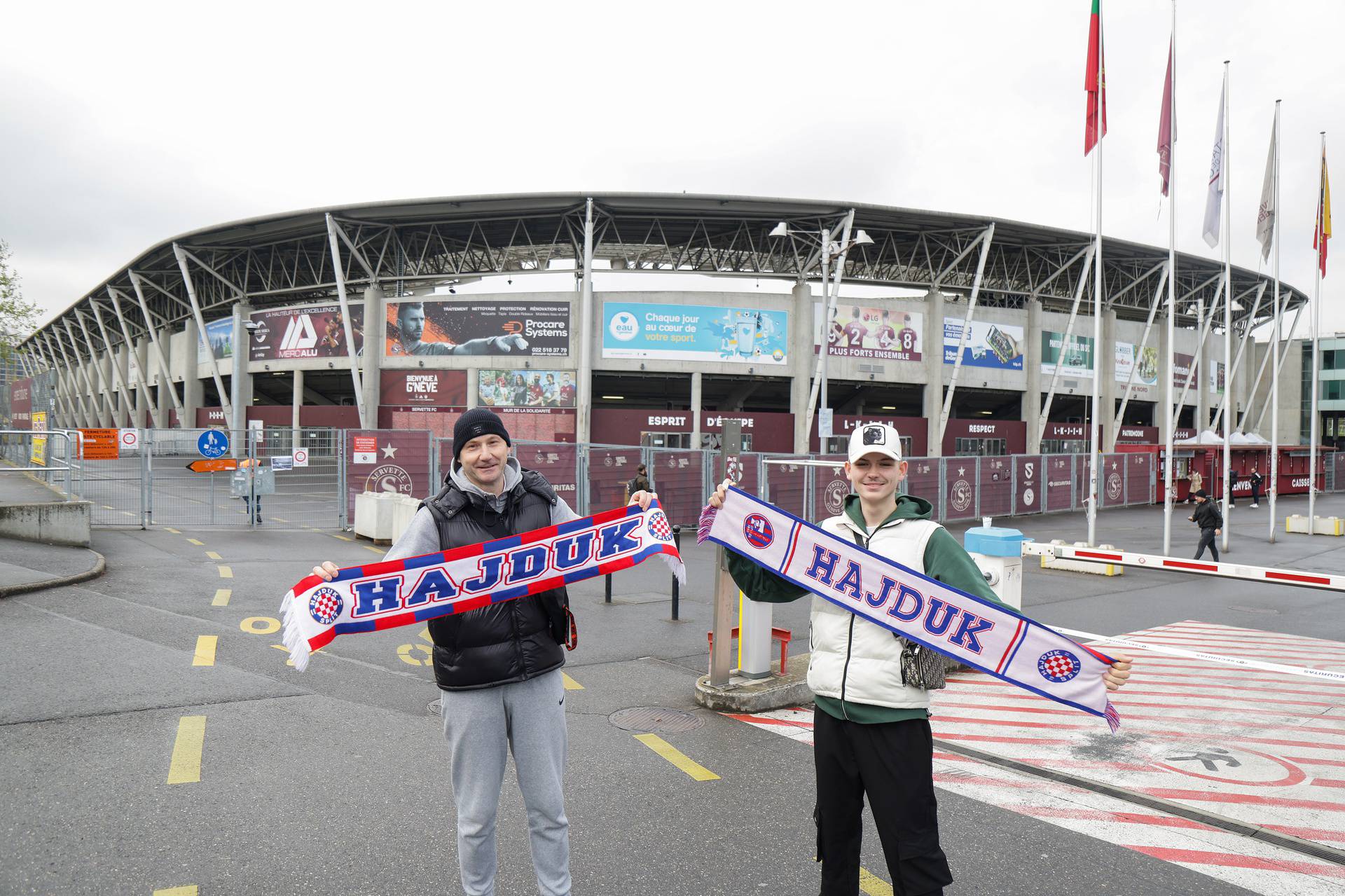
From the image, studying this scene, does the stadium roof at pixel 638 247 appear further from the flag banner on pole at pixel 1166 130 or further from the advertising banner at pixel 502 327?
the flag banner on pole at pixel 1166 130

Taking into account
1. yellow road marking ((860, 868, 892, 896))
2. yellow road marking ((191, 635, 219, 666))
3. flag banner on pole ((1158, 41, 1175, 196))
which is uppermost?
flag banner on pole ((1158, 41, 1175, 196))

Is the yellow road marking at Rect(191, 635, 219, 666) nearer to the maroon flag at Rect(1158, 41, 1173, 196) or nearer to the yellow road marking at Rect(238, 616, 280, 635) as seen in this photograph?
the yellow road marking at Rect(238, 616, 280, 635)

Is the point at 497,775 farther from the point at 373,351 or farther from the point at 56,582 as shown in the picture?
the point at 373,351

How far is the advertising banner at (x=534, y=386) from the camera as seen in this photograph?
3656 centimetres

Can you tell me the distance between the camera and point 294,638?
335 centimetres

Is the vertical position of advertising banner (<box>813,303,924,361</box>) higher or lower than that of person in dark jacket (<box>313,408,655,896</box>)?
higher

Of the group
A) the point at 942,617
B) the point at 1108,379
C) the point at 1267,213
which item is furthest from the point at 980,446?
the point at 942,617

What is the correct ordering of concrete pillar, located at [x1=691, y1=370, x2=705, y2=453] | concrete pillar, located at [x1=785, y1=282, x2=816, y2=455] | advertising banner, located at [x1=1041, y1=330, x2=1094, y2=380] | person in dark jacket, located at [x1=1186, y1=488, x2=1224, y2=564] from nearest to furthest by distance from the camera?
person in dark jacket, located at [x1=1186, y1=488, x2=1224, y2=564]
concrete pillar, located at [x1=691, y1=370, x2=705, y2=453]
concrete pillar, located at [x1=785, y1=282, x2=816, y2=455]
advertising banner, located at [x1=1041, y1=330, x2=1094, y2=380]

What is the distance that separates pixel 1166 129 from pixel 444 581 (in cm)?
2028

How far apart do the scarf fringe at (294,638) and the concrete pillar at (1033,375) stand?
4526 cm

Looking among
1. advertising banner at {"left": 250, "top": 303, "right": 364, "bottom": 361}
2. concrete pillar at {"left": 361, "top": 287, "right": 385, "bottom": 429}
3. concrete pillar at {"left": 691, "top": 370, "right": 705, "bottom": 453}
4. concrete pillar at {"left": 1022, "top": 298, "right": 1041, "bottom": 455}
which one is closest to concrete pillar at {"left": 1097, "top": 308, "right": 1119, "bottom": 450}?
concrete pillar at {"left": 1022, "top": 298, "right": 1041, "bottom": 455}

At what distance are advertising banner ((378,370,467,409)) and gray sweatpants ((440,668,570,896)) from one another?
1364 inches

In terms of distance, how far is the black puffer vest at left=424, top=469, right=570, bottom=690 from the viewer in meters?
3.00

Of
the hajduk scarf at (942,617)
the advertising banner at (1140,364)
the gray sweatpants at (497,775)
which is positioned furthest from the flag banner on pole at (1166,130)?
the advertising banner at (1140,364)
